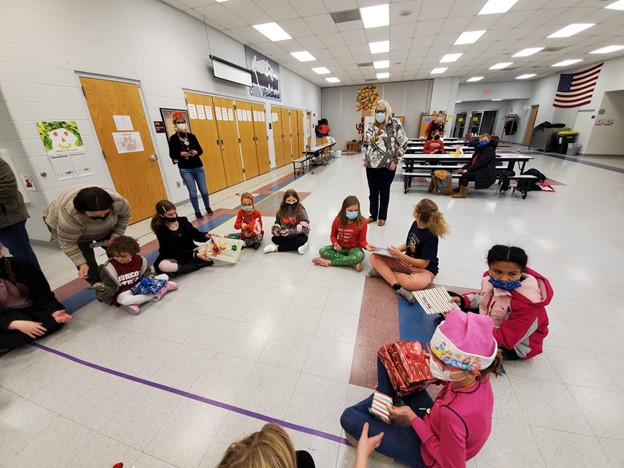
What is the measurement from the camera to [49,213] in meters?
2.20

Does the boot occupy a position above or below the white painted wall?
below

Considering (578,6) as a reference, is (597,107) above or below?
below

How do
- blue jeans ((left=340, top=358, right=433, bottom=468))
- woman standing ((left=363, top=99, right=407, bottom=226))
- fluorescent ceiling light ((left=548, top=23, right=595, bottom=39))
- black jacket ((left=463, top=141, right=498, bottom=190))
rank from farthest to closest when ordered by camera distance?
fluorescent ceiling light ((left=548, top=23, right=595, bottom=39))
black jacket ((left=463, top=141, right=498, bottom=190))
woman standing ((left=363, top=99, right=407, bottom=226))
blue jeans ((left=340, top=358, right=433, bottom=468))

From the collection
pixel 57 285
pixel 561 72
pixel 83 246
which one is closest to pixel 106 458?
pixel 83 246

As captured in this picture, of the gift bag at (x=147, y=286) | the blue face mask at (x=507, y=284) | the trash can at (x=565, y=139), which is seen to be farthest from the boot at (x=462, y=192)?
the trash can at (x=565, y=139)

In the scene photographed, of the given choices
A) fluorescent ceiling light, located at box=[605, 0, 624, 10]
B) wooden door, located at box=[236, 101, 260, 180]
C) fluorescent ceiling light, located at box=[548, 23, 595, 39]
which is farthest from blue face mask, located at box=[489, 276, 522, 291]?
fluorescent ceiling light, located at box=[548, 23, 595, 39]

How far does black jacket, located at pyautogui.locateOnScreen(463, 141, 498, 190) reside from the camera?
5070 mm

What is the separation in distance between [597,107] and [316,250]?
14.1 m

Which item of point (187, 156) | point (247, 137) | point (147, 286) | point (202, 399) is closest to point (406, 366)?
point (202, 399)

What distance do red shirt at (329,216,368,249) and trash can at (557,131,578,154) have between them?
45.4 feet

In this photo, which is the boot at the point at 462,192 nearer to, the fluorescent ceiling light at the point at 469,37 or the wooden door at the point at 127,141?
the fluorescent ceiling light at the point at 469,37

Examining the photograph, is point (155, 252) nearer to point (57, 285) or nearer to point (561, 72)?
point (57, 285)

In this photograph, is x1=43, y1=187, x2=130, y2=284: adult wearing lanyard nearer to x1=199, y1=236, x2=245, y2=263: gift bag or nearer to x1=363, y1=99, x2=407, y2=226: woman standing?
x1=199, y1=236, x2=245, y2=263: gift bag

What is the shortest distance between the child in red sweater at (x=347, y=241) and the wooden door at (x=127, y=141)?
11.4 ft
